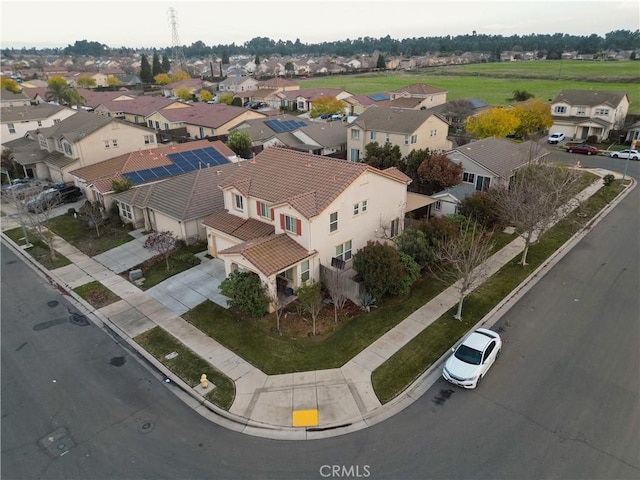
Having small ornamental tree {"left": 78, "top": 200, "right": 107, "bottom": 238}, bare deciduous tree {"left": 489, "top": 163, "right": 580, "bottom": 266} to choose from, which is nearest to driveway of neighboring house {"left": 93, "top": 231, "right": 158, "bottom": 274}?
small ornamental tree {"left": 78, "top": 200, "right": 107, "bottom": 238}

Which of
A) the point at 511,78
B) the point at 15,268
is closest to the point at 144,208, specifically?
the point at 15,268

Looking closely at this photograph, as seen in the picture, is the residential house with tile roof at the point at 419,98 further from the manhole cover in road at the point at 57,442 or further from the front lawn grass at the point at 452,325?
the manhole cover in road at the point at 57,442

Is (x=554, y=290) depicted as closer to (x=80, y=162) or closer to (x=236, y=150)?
(x=236, y=150)

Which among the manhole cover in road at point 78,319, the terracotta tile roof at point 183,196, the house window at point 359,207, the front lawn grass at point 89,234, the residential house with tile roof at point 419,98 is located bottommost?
the manhole cover in road at point 78,319

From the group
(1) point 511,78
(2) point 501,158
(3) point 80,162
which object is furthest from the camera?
(1) point 511,78

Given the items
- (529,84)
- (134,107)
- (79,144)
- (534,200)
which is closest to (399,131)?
(534,200)

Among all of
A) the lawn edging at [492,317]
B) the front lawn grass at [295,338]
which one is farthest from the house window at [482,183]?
the front lawn grass at [295,338]

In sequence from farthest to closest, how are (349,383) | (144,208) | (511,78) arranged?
1. (511,78)
2. (144,208)
3. (349,383)
